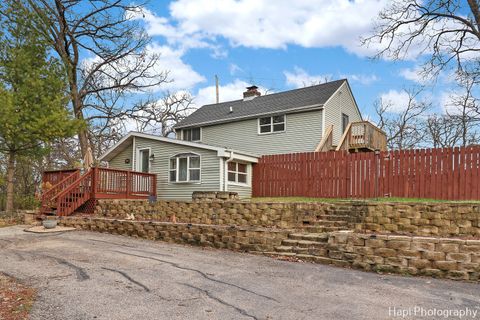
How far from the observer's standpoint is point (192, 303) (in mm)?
4844

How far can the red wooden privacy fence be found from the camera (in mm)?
11812

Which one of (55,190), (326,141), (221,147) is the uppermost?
(326,141)

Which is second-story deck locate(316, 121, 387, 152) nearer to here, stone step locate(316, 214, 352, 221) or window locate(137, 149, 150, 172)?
stone step locate(316, 214, 352, 221)

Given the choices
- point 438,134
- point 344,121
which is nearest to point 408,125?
point 438,134

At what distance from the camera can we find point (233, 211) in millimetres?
11742

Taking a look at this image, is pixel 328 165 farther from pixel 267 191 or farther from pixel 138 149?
pixel 138 149

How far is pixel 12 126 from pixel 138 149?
6.08 meters

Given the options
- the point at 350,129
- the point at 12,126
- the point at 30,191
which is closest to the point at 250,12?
the point at 350,129

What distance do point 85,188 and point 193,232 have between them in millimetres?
6050

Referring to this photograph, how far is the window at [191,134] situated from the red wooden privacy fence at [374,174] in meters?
6.71

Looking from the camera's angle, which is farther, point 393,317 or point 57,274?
point 57,274

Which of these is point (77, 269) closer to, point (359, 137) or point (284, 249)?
point (284, 249)

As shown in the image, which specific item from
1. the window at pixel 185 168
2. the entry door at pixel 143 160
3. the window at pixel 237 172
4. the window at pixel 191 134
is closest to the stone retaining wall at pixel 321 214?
the window at pixel 185 168

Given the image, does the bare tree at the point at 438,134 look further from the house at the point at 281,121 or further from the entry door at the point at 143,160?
the entry door at the point at 143,160
